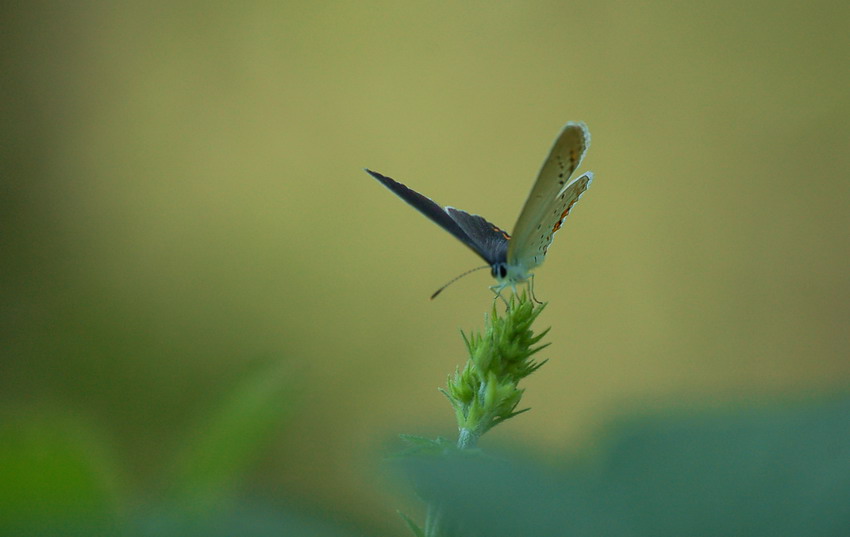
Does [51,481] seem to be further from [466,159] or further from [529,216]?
[466,159]

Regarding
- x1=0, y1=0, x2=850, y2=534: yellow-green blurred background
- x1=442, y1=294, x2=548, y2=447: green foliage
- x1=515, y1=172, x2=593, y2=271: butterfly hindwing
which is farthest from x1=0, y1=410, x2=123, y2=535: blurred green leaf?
x1=0, y1=0, x2=850, y2=534: yellow-green blurred background

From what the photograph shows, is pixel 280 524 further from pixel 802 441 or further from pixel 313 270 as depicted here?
pixel 313 270

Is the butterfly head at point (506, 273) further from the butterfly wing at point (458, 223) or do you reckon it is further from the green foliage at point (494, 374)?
the green foliage at point (494, 374)

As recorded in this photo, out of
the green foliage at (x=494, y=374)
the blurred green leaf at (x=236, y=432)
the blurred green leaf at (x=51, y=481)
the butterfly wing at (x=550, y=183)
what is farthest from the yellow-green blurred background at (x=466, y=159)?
the blurred green leaf at (x=51, y=481)

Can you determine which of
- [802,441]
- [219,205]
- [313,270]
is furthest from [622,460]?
[219,205]

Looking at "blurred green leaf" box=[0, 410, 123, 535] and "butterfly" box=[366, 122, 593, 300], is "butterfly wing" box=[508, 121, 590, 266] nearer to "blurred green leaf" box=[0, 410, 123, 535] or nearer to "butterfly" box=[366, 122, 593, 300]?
"butterfly" box=[366, 122, 593, 300]

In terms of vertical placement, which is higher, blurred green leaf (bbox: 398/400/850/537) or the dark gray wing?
the dark gray wing

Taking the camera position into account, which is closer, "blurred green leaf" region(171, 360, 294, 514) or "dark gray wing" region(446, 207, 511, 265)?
"blurred green leaf" region(171, 360, 294, 514)
